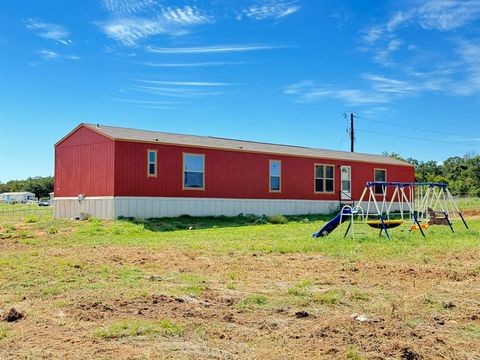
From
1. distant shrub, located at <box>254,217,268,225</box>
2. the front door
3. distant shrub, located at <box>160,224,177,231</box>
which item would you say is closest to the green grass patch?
distant shrub, located at <box>160,224,177,231</box>

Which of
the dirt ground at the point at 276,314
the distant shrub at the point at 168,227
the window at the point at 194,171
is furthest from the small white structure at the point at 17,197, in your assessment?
the dirt ground at the point at 276,314

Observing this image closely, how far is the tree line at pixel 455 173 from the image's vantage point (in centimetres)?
4924

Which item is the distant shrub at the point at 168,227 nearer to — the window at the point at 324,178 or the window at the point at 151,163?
the window at the point at 151,163

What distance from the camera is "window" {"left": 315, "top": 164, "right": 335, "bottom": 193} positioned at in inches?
985

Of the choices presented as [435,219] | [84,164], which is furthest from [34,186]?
[435,219]

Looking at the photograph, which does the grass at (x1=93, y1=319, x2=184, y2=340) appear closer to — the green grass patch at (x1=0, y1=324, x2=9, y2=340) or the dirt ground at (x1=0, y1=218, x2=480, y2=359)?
the dirt ground at (x1=0, y1=218, x2=480, y2=359)

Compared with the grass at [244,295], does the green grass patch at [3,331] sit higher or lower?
lower

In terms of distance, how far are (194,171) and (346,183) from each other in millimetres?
9533

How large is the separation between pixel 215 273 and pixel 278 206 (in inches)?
619

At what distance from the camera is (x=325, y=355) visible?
13.0ft

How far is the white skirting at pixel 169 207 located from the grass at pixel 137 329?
45.3 ft

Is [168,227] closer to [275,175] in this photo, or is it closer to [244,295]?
[275,175]

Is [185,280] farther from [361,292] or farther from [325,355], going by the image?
[325,355]

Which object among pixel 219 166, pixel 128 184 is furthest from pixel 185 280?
pixel 219 166
